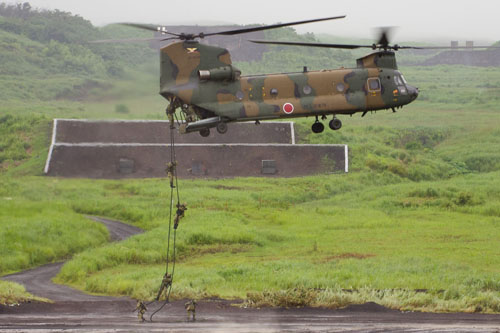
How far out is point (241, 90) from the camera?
2883cm

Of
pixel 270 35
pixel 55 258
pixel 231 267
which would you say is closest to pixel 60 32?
pixel 270 35

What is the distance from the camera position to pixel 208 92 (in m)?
28.7

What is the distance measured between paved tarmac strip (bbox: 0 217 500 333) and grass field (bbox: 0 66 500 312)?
4.40 feet

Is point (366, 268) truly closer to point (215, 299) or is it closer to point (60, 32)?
point (215, 299)

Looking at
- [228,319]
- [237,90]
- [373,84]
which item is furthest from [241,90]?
[228,319]

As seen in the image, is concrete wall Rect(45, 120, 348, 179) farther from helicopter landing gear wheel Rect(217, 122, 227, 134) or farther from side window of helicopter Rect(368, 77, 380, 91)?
helicopter landing gear wheel Rect(217, 122, 227, 134)

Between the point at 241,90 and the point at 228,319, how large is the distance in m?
9.77

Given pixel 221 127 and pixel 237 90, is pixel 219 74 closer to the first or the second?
pixel 237 90

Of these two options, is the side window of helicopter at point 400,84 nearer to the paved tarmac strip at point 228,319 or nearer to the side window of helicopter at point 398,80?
the side window of helicopter at point 398,80

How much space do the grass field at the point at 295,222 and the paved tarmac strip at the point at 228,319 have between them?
1341 millimetres

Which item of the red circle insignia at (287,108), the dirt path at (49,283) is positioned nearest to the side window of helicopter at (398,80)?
the red circle insignia at (287,108)

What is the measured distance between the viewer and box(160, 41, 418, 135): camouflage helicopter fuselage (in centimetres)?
2861

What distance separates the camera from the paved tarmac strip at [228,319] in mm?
30422

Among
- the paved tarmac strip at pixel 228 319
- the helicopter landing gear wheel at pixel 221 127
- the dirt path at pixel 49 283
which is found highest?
the helicopter landing gear wheel at pixel 221 127
